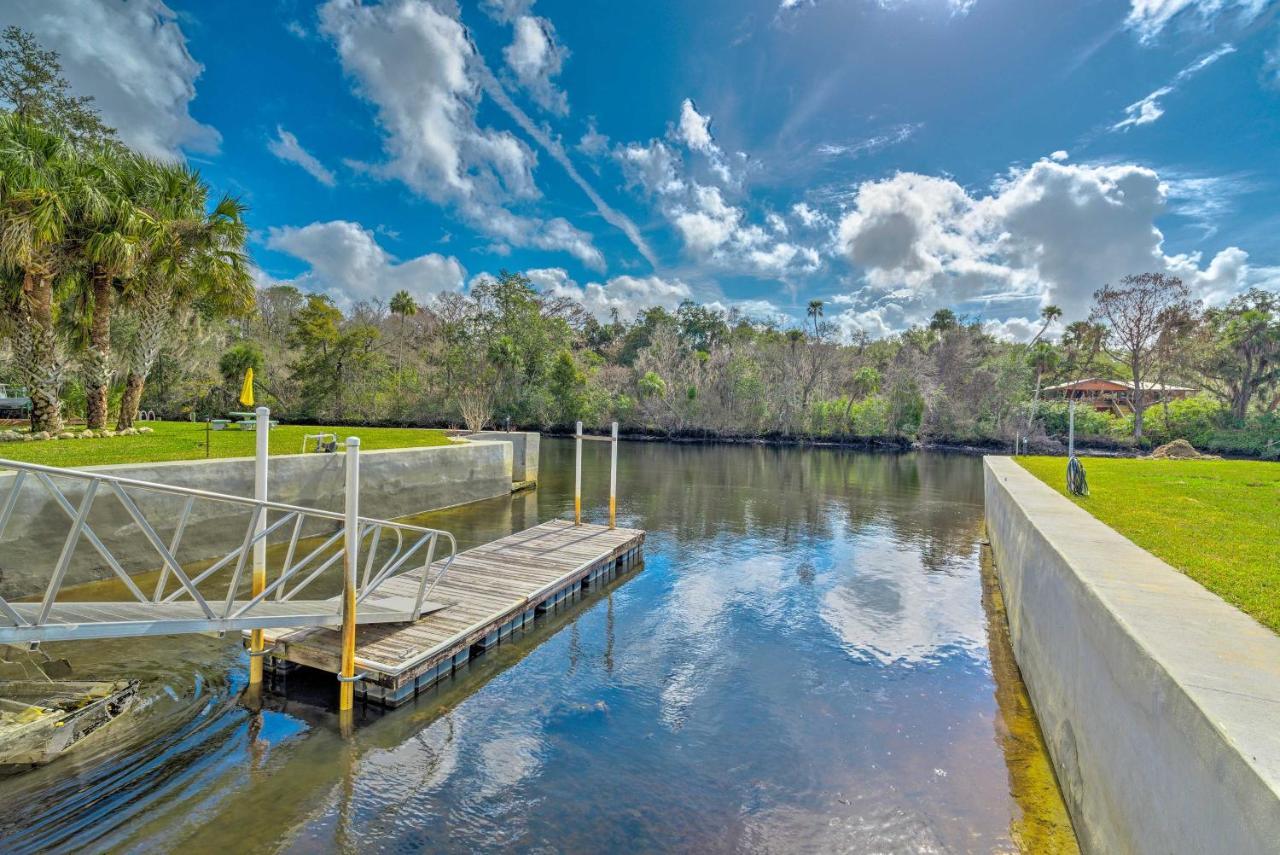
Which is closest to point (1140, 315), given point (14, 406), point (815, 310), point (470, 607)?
point (815, 310)

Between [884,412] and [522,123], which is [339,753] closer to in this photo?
[522,123]

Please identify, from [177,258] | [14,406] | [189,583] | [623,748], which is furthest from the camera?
[14,406]

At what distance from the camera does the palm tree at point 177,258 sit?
14.1 meters

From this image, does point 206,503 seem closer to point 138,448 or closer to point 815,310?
point 138,448

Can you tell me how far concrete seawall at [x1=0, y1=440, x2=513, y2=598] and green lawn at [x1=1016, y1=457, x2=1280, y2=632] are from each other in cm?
1184

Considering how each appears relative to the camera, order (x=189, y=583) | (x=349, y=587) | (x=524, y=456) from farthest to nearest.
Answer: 1. (x=524, y=456)
2. (x=349, y=587)
3. (x=189, y=583)

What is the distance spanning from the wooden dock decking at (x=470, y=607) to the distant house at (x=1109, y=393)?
4430 cm

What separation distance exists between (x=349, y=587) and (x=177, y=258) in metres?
12.9

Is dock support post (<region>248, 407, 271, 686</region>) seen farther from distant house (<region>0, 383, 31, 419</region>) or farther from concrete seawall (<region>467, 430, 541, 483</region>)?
distant house (<region>0, 383, 31, 419</region>)

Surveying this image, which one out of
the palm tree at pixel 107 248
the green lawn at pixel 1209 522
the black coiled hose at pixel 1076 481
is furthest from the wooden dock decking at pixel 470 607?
the palm tree at pixel 107 248

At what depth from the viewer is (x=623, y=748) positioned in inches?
219

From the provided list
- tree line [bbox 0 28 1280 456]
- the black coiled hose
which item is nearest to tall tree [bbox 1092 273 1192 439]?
tree line [bbox 0 28 1280 456]

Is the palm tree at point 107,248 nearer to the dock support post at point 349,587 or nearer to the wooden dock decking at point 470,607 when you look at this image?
the wooden dock decking at point 470,607

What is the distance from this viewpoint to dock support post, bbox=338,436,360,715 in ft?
18.4
